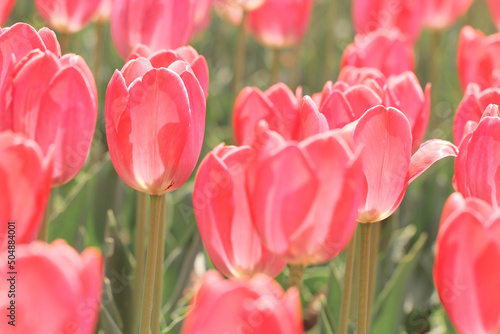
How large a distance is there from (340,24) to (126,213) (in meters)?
2.26

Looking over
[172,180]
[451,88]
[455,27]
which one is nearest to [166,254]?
[172,180]

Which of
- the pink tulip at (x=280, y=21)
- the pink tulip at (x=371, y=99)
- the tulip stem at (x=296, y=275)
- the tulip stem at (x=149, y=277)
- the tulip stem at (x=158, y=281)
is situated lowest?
the pink tulip at (x=280, y=21)

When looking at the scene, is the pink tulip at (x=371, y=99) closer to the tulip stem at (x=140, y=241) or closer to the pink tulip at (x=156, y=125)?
the pink tulip at (x=156, y=125)

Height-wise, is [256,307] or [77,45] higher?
[256,307]

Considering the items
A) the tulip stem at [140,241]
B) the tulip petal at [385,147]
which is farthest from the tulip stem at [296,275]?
the tulip stem at [140,241]

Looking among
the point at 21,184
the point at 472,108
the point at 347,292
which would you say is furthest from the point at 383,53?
the point at 21,184

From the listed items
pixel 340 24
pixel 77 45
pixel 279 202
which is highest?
pixel 279 202

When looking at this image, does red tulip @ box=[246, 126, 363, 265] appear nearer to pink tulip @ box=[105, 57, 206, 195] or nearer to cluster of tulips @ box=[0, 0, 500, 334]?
cluster of tulips @ box=[0, 0, 500, 334]

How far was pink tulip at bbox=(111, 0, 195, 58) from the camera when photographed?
3.94 ft

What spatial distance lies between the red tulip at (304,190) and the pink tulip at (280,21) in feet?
4.31

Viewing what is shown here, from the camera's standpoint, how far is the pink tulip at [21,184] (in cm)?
54

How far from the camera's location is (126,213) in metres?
1.42

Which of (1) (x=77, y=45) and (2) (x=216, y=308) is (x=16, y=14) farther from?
(2) (x=216, y=308)

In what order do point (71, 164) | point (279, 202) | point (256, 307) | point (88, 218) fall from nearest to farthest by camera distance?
1. point (256, 307)
2. point (279, 202)
3. point (71, 164)
4. point (88, 218)
